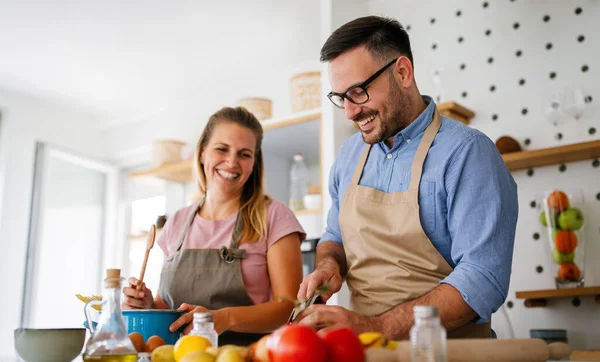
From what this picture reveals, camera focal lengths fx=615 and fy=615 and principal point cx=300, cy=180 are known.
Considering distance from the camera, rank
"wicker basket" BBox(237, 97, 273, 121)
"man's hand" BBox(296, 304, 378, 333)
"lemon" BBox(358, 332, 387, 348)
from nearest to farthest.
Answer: "lemon" BBox(358, 332, 387, 348)
"man's hand" BBox(296, 304, 378, 333)
"wicker basket" BBox(237, 97, 273, 121)

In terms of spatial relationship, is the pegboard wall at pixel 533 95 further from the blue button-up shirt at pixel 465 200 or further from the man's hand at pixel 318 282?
the man's hand at pixel 318 282

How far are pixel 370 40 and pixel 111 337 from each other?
1001 mm

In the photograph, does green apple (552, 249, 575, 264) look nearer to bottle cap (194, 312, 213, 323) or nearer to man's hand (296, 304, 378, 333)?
man's hand (296, 304, 378, 333)

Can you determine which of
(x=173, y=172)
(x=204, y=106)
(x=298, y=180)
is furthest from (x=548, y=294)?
(x=204, y=106)

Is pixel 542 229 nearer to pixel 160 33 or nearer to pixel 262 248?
pixel 262 248

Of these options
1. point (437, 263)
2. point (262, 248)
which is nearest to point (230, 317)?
point (262, 248)

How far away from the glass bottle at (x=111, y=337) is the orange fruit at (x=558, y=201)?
6.07 ft

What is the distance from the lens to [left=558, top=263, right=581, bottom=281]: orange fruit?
2.36 metres

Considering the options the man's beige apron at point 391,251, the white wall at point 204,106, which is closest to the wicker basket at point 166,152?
the white wall at point 204,106

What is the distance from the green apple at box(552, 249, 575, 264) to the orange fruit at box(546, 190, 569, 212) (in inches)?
6.6

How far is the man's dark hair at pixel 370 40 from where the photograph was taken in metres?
1.61

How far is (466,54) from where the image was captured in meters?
2.93

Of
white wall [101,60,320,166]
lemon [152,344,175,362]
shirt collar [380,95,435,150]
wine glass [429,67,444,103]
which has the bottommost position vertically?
lemon [152,344,175,362]

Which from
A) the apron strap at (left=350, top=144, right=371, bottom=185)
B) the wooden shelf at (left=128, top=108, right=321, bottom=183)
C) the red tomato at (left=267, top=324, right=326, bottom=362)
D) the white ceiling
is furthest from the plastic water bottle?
the red tomato at (left=267, top=324, right=326, bottom=362)
